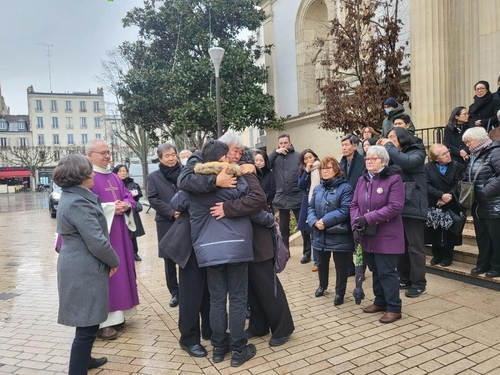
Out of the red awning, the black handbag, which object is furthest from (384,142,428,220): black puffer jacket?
the red awning

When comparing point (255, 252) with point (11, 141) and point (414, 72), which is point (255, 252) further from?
point (11, 141)

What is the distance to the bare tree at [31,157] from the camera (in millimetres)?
61531

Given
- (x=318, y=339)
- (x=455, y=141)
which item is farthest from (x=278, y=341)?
(x=455, y=141)

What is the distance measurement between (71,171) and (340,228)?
289 cm

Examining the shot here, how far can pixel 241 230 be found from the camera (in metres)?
3.36

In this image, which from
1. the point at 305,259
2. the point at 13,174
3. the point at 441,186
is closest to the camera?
the point at 441,186

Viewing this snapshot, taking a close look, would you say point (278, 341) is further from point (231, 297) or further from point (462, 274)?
point (462, 274)

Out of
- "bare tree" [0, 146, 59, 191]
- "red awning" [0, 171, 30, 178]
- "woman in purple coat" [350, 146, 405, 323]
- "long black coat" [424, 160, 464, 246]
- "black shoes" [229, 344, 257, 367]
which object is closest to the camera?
"black shoes" [229, 344, 257, 367]

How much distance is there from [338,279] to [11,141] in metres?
78.3

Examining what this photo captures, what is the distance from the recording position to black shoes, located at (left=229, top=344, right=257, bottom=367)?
3.40 metres

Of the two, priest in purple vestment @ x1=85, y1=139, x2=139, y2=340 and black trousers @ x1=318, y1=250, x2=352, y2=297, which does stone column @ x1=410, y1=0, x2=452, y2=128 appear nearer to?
black trousers @ x1=318, y1=250, x2=352, y2=297

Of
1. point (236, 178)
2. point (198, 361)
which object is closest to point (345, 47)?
point (236, 178)

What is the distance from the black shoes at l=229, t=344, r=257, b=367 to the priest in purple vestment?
1434 millimetres

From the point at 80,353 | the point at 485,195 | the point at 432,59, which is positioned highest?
the point at 432,59
